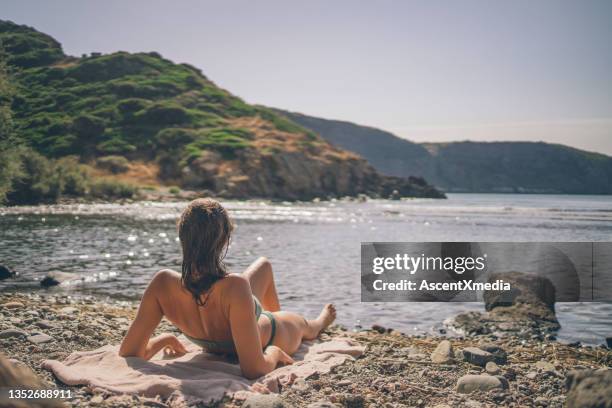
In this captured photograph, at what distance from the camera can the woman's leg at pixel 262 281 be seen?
587cm

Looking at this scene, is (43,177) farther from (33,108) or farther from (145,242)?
(33,108)

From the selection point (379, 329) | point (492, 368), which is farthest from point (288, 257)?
point (492, 368)

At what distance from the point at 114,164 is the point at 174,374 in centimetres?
7308

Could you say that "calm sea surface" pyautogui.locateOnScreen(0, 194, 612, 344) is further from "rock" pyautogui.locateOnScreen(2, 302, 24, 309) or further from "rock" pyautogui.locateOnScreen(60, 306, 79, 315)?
"rock" pyautogui.locateOnScreen(2, 302, 24, 309)

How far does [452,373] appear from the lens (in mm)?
5535

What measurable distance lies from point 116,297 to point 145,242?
11.3 m

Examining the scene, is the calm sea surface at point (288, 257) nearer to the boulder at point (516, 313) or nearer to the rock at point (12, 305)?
the boulder at point (516, 313)

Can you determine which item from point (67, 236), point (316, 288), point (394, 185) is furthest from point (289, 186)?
point (316, 288)

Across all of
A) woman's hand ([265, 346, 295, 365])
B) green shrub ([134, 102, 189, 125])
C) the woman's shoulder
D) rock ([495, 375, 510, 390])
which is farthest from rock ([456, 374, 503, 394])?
green shrub ([134, 102, 189, 125])

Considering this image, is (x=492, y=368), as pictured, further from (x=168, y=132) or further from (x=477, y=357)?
(x=168, y=132)

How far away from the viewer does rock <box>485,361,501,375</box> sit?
552 centimetres

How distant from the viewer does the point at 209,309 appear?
488 centimetres

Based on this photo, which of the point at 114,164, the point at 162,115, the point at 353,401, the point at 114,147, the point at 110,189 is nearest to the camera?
the point at 353,401

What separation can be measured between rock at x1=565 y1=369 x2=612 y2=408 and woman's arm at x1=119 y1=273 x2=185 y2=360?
338 cm
